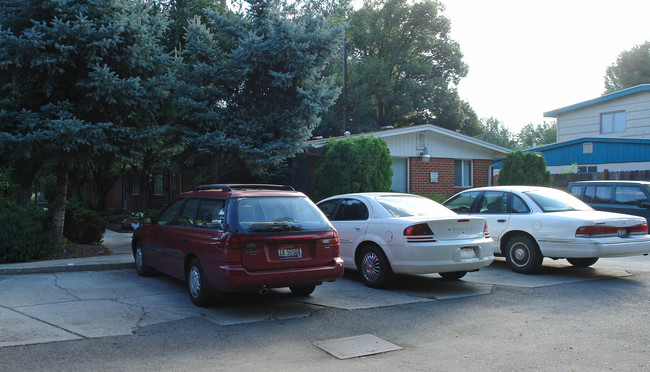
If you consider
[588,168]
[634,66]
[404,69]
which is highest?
[634,66]

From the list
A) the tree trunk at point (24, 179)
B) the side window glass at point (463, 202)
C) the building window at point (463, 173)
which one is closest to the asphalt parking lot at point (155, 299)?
the side window glass at point (463, 202)

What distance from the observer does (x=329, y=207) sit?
10.0 meters

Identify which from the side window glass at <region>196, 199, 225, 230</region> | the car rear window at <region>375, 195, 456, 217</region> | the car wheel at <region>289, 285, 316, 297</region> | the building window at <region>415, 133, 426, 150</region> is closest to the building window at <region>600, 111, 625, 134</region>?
the building window at <region>415, 133, 426, 150</region>

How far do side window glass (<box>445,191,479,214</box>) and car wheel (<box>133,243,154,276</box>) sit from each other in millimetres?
6076

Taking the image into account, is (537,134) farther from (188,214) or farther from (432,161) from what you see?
(188,214)

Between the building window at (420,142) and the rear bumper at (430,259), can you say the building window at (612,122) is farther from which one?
the rear bumper at (430,259)

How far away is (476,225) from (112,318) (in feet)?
17.8

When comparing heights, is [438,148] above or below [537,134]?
below

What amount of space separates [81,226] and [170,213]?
222 inches

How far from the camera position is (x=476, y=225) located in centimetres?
838

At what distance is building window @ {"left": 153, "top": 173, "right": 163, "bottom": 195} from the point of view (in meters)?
26.7

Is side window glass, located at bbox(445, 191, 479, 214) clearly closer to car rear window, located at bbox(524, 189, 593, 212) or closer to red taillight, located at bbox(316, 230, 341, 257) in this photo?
car rear window, located at bbox(524, 189, 593, 212)

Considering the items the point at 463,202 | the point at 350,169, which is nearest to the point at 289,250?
the point at 463,202

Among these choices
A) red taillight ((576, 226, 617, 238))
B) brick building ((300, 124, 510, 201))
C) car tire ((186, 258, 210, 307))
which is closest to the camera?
car tire ((186, 258, 210, 307))
